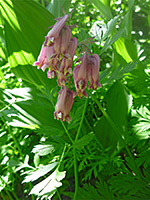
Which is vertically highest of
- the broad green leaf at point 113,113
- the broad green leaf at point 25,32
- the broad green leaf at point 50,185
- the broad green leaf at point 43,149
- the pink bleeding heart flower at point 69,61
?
the broad green leaf at point 25,32

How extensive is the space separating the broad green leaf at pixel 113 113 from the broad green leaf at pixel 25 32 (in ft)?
0.98

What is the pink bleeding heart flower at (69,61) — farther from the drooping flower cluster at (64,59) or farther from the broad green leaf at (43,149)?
the broad green leaf at (43,149)

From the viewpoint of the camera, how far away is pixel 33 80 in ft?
3.47

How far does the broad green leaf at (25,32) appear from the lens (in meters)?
0.98

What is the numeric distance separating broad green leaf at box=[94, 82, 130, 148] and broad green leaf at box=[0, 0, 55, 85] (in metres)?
0.30

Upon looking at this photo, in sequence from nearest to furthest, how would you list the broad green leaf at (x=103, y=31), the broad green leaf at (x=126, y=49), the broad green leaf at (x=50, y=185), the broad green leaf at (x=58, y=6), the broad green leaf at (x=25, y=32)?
1. the broad green leaf at (x=50, y=185)
2. the broad green leaf at (x=103, y=31)
3. the broad green leaf at (x=25, y=32)
4. the broad green leaf at (x=126, y=49)
5. the broad green leaf at (x=58, y=6)

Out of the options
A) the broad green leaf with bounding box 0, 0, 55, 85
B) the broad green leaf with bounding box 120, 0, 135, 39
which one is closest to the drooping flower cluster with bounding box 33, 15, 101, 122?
the broad green leaf with bounding box 0, 0, 55, 85

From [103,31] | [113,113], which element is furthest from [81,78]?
[113,113]

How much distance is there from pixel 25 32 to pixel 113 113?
1.71ft

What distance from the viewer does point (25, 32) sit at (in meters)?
1.01

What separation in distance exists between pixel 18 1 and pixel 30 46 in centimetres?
18

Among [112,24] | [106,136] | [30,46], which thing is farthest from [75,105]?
[112,24]

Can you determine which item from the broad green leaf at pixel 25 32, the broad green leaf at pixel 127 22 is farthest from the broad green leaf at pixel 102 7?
the broad green leaf at pixel 25 32

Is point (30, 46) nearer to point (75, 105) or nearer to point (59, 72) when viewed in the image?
point (75, 105)
